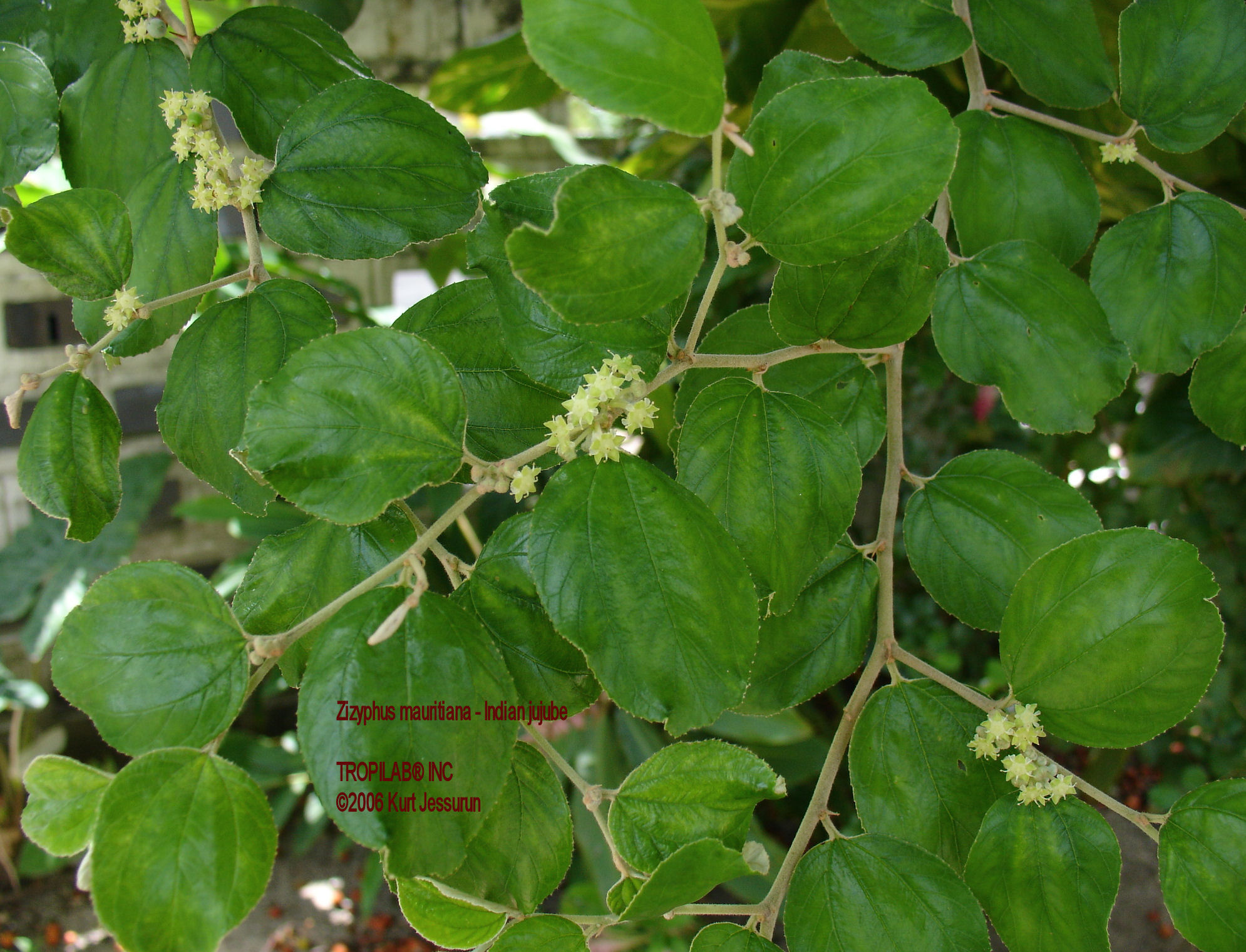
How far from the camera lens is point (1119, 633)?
0.39 m

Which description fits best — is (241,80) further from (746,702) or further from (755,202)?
(746,702)

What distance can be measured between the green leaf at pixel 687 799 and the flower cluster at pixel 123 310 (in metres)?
0.31

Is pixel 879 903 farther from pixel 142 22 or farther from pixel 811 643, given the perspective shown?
pixel 142 22

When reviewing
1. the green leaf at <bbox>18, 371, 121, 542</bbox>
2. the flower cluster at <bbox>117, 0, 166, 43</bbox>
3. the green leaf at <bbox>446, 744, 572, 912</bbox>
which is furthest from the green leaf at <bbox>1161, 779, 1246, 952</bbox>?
the flower cluster at <bbox>117, 0, 166, 43</bbox>

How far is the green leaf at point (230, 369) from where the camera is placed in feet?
1.36

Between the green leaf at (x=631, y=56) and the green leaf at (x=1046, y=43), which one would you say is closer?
the green leaf at (x=631, y=56)

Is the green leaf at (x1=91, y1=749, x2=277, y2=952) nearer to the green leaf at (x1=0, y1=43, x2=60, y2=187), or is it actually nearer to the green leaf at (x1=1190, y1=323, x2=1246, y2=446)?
the green leaf at (x1=0, y1=43, x2=60, y2=187)

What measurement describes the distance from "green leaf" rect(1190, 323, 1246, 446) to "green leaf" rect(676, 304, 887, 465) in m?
0.18

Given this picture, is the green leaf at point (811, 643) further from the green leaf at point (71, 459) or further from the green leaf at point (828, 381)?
the green leaf at point (71, 459)

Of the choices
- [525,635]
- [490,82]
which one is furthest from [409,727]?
[490,82]

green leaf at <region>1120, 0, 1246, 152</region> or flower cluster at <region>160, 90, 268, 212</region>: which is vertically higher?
green leaf at <region>1120, 0, 1246, 152</region>

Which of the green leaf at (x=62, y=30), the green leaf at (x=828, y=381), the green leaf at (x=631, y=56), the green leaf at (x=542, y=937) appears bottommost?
the green leaf at (x=542, y=937)

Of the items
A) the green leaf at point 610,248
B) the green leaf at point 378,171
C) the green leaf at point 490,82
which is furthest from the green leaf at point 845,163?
the green leaf at point 490,82

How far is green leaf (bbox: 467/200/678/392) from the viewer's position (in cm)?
40
